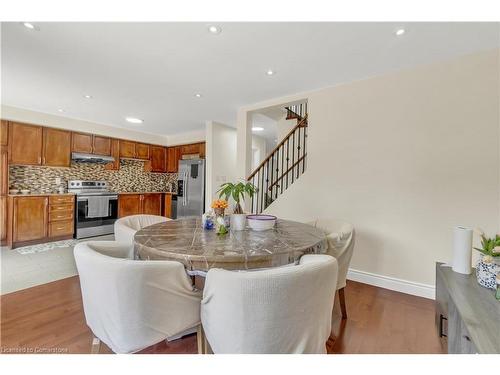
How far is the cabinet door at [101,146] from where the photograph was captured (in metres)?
4.65

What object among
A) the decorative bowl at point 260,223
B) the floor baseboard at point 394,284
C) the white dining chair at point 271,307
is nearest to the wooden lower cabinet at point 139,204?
the decorative bowl at point 260,223

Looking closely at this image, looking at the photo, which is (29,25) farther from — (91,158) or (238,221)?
(91,158)

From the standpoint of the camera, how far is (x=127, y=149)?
16.9 ft

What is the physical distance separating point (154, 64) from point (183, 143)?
326 cm

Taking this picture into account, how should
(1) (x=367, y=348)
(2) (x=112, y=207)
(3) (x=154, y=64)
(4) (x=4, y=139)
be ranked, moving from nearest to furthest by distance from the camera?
(1) (x=367, y=348)
(3) (x=154, y=64)
(4) (x=4, y=139)
(2) (x=112, y=207)

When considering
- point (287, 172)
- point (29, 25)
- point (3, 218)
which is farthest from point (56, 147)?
point (287, 172)

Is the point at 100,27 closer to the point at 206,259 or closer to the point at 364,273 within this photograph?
the point at 206,259

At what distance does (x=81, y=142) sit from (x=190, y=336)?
4471 millimetres

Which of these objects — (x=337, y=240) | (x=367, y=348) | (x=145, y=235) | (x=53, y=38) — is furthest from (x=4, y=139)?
(x=367, y=348)

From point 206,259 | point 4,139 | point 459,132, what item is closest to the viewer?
point 206,259

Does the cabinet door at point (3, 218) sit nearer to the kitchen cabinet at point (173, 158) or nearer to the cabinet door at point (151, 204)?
the cabinet door at point (151, 204)

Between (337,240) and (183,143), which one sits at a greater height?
(183,143)

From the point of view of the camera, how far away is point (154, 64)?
235 cm

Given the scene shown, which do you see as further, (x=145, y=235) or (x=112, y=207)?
(x=112, y=207)
